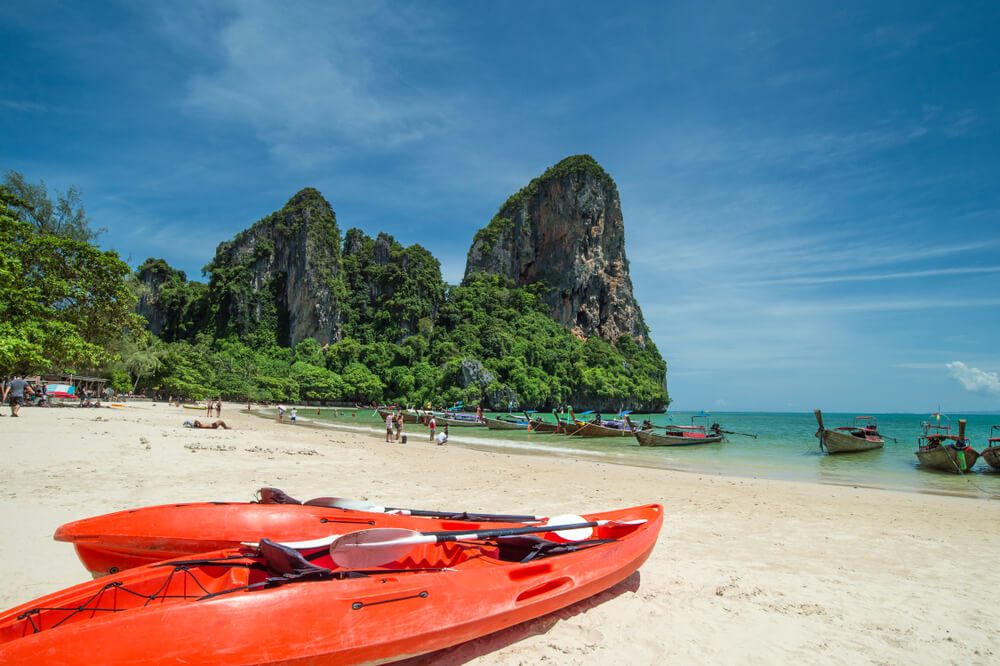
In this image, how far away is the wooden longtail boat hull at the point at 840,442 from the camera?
870 inches

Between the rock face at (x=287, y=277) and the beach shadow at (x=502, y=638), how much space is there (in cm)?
8433

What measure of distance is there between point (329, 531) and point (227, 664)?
2104mm

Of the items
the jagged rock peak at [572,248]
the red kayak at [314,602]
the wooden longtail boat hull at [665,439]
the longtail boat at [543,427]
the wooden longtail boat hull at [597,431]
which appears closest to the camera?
the red kayak at [314,602]

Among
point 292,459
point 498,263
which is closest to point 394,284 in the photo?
point 498,263

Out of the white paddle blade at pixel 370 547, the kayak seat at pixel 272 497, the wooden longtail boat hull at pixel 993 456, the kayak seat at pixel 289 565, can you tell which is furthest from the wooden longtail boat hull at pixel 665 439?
the kayak seat at pixel 289 565

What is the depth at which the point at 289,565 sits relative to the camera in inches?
127

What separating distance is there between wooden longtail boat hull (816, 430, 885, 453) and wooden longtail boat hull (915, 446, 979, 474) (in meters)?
4.52

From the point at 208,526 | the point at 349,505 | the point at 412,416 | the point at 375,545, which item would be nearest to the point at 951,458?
the point at 349,505

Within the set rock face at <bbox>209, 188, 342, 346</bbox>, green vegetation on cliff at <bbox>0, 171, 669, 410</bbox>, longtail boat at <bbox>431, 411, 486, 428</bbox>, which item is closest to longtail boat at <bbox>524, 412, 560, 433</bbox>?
longtail boat at <bbox>431, 411, 486, 428</bbox>

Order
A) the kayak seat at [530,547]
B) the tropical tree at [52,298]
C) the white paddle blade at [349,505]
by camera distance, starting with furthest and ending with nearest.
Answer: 1. the tropical tree at [52,298]
2. the white paddle blade at [349,505]
3. the kayak seat at [530,547]

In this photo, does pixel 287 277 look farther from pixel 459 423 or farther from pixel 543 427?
pixel 543 427

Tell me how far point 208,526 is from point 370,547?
1807 millimetres

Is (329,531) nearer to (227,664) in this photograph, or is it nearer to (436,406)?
(227,664)

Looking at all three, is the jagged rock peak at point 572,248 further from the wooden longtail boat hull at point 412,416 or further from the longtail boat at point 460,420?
the longtail boat at point 460,420
